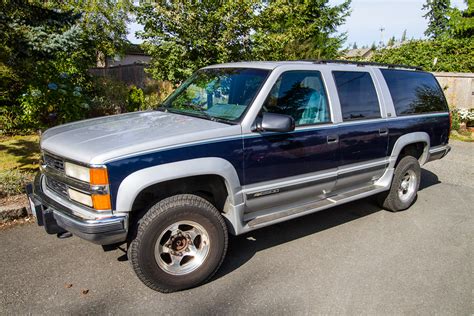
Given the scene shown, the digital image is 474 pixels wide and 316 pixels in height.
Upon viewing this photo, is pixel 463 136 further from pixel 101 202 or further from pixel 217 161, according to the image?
pixel 101 202

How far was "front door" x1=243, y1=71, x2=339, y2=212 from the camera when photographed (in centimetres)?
341

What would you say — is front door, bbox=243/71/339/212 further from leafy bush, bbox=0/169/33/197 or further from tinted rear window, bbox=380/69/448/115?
leafy bush, bbox=0/169/33/197

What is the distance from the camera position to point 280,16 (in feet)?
25.6

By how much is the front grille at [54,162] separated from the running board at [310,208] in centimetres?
173

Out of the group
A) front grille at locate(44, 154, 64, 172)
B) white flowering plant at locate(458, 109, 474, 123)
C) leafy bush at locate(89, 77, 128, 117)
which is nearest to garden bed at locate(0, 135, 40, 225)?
front grille at locate(44, 154, 64, 172)

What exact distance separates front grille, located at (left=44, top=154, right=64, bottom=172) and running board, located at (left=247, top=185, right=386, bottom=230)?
1733mm

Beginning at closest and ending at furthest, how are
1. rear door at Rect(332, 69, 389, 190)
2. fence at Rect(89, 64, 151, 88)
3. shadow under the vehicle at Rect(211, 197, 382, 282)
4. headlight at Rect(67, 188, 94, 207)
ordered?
headlight at Rect(67, 188, 94, 207), shadow under the vehicle at Rect(211, 197, 382, 282), rear door at Rect(332, 69, 389, 190), fence at Rect(89, 64, 151, 88)

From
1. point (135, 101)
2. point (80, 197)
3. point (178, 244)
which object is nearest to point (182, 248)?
point (178, 244)

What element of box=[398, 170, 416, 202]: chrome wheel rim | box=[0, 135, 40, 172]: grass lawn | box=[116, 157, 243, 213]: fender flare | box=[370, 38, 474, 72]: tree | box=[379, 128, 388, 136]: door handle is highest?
box=[370, 38, 474, 72]: tree

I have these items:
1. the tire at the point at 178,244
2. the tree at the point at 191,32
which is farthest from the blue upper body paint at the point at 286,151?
the tree at the point at 191,32

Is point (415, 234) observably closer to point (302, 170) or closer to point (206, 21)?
point (302, 170)

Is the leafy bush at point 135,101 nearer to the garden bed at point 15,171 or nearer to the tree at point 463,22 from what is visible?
the garden bed at point 15,171

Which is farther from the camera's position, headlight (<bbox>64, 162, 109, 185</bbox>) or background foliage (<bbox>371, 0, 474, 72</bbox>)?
background foliage (<bbox>371, 0, 474, 72</bbox>)

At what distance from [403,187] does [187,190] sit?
3.47 meters
